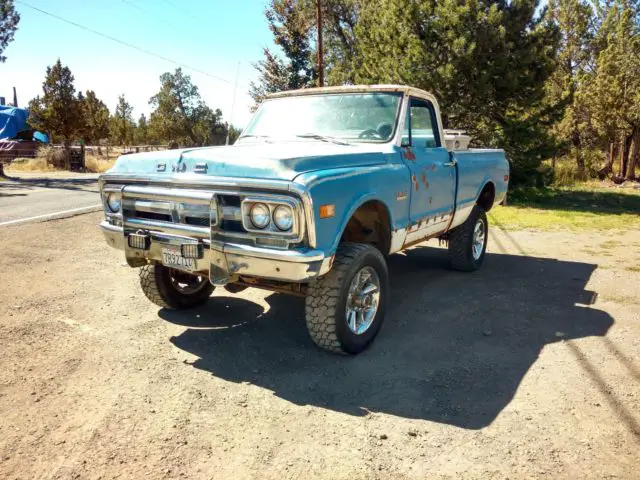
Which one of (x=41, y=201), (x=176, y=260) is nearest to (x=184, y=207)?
(x=176, y=260)

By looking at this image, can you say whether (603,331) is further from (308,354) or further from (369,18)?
(369,18)

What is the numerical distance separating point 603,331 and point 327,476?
10.4ft

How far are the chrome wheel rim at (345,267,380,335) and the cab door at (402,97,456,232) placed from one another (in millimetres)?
883

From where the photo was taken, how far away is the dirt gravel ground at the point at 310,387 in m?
2.65

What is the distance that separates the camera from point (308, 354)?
13.1 ft

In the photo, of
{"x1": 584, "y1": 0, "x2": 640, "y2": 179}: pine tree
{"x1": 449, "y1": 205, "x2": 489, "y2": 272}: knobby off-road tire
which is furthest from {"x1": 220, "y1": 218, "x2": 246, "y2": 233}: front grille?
{"x1": 584, "y1": 0, "x2": 640, "y2": 179}: pine tree

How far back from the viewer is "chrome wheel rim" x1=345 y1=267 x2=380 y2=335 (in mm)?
3938

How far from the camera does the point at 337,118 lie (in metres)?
4.84

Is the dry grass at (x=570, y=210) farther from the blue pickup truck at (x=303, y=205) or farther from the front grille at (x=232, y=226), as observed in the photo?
the front grille at (x=232, y=226)

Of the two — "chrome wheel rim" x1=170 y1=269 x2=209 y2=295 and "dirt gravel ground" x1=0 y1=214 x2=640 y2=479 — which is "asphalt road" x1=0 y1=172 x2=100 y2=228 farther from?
"chrome wheel rim" x1=170 y1=269 x2=209 y2=295

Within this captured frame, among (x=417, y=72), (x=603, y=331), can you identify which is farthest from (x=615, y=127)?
(x=603, y=331)

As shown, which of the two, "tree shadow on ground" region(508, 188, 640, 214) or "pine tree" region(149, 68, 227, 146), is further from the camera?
"pine tree" region(149, 68, 227, 146)

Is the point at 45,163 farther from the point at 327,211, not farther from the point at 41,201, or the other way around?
the point at 327,211

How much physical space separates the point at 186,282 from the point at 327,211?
2125 mm
